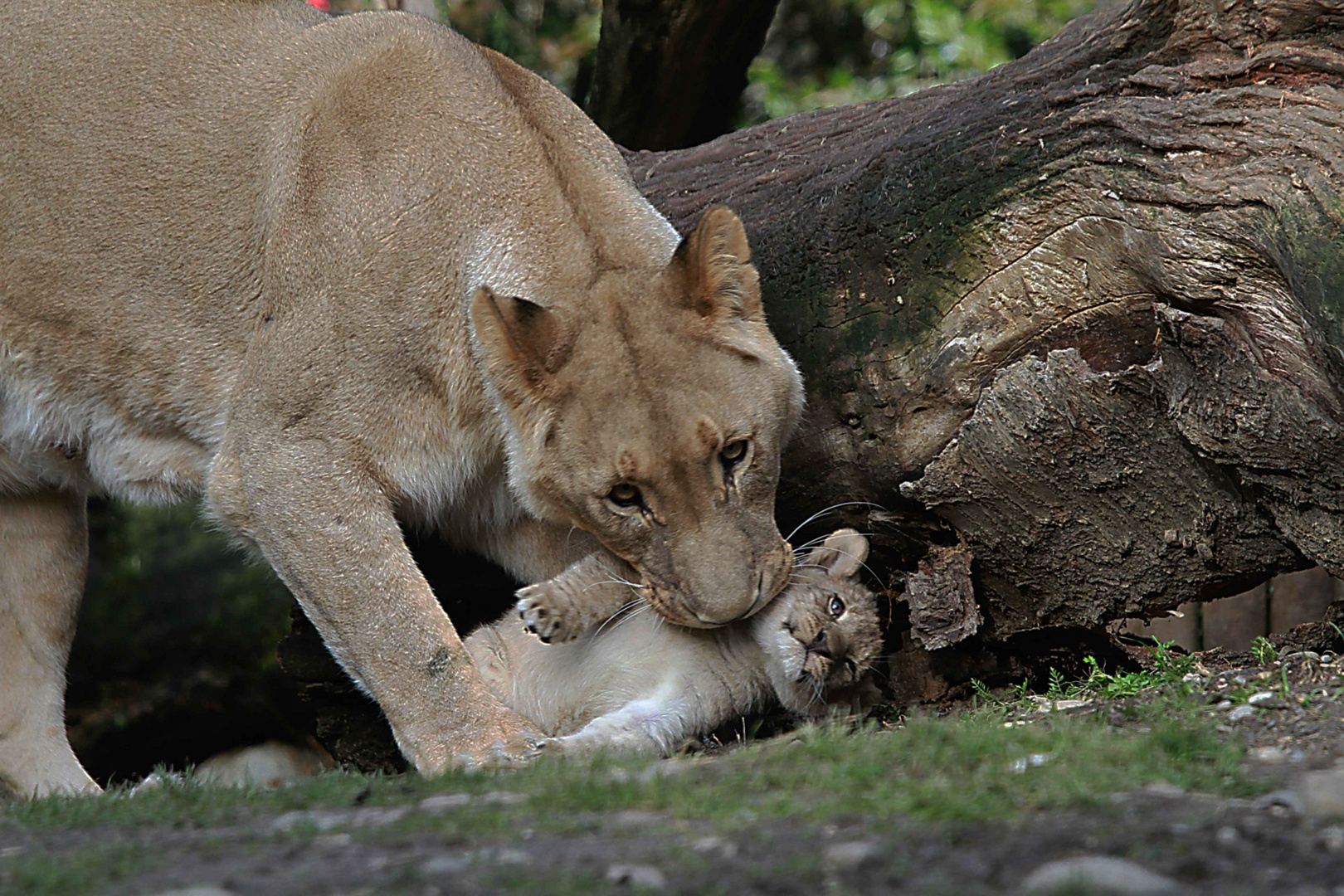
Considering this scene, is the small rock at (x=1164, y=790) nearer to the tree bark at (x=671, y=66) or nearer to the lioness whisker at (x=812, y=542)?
the lioness whisker at (x=812, y=542)

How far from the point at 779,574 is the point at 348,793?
1.50 metres

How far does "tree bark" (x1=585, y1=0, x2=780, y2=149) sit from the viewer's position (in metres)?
6.91

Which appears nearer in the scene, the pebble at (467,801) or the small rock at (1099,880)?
the small rock at (1099,880)

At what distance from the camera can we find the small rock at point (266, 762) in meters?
6.43

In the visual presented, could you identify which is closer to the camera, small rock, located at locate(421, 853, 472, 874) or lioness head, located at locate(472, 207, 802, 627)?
small rock, located at locate(421, 853, 472, 874)

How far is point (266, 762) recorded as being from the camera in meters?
6.56

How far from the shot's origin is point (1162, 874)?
2.13m

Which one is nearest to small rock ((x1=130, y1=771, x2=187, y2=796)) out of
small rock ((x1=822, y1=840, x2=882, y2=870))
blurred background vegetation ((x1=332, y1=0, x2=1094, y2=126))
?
small rock ((x1=822, y1=840, x2=882, y2=870))

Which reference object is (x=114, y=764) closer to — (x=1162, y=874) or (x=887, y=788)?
(x=887, y=788)

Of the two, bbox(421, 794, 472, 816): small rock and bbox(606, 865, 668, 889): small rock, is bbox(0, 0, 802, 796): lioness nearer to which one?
bbox(421, 794, 472, 816): small rock

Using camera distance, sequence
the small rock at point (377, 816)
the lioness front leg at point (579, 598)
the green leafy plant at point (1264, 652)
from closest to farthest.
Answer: the small rock at point (377, 816) → the green leafy plant at point (1264, 652) → the lioness front leg at point (579, 598)

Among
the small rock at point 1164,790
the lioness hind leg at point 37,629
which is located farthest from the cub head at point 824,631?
the lioness hind leg at point 37,629

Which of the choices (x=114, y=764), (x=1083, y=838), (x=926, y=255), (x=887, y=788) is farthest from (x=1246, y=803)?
(x=114, y=764)

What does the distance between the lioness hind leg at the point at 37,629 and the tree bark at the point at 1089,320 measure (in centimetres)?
294
